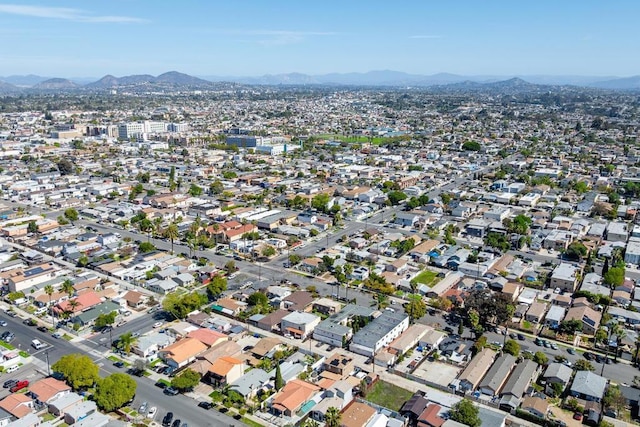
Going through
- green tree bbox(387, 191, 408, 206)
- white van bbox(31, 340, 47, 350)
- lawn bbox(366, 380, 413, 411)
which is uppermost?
green tree bbox(387, 191, 408, 206)

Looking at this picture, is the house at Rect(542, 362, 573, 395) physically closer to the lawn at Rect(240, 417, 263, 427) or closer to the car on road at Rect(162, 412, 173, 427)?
the lawn at Rect(240, 417, 263, 427)

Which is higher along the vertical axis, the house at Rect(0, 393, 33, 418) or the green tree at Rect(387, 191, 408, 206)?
the green tree at Rect(387, 191, 408, 206)

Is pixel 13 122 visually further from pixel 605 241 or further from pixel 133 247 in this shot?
pixel 605 241

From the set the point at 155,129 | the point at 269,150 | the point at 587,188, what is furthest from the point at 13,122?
the point at 587,188

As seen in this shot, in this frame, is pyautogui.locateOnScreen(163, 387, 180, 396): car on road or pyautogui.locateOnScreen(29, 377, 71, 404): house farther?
pyautogui.locateOnScreen(163, 387, 180, 396): car on road

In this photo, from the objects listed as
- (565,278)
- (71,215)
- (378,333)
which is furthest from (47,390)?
(565,278)

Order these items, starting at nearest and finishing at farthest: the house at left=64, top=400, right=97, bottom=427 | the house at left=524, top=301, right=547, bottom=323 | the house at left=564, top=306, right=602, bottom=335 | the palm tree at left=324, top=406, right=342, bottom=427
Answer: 1. the palm tree at left=324, top=406, right=342, bottom=427
2. the house at left=64, top=400, right=97, bottom=427
3. the house at left=564, top=306, right=602, bottom=335
4. the house at left=524, top=301, right=547, bottom=323

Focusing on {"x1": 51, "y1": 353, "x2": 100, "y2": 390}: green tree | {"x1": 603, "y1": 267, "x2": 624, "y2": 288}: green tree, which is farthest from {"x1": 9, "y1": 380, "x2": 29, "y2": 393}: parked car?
{"x1": 603, "y1": 267, "x2": 624, "y2": 288}: green tree
